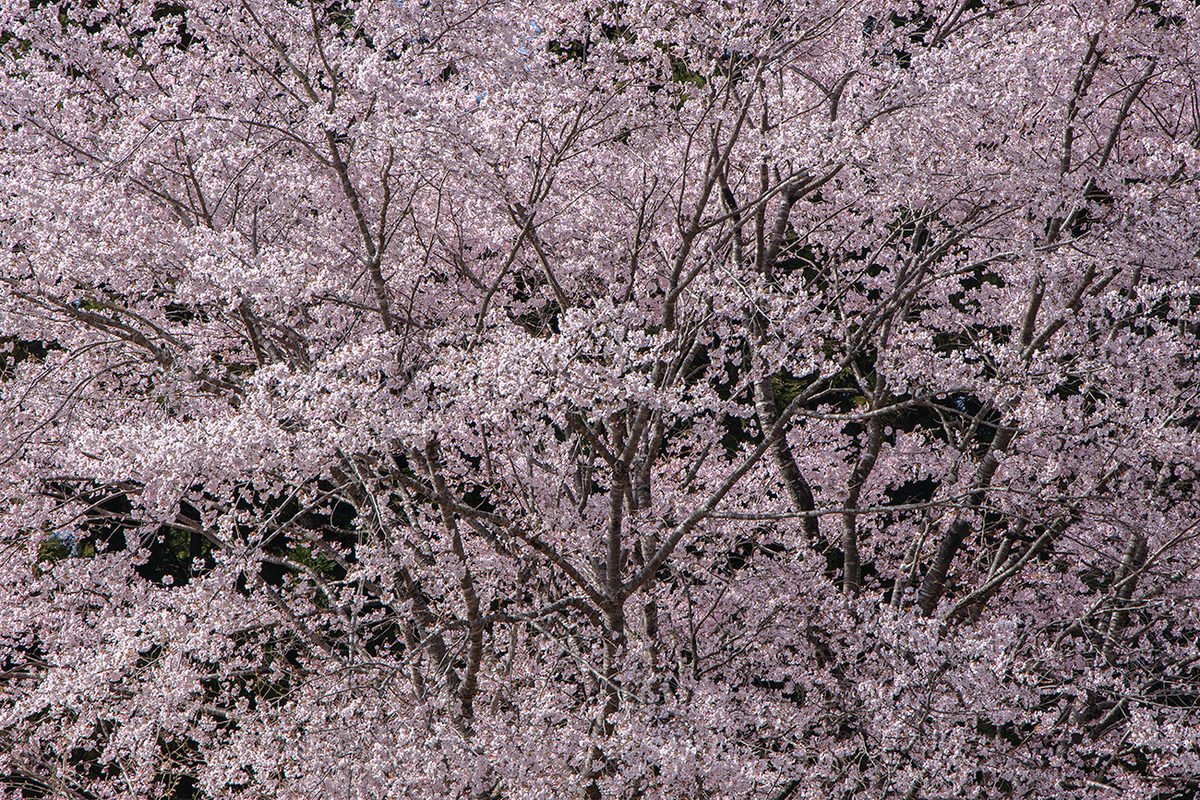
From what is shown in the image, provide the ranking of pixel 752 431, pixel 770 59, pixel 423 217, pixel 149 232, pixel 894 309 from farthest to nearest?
pixel 752 431 → pixel 423 217 → pixel 894 309 → pixel 149 232 → pixel 770 59

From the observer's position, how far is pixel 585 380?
488 cm

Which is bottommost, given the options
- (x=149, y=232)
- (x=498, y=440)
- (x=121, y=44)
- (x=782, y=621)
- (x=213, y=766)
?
(x=213, y=766)

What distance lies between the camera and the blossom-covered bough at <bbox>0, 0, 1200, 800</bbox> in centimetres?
556

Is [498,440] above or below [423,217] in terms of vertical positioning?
below

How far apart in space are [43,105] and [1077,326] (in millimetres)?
6950

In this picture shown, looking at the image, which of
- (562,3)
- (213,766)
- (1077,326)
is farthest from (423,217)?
(1077,326)

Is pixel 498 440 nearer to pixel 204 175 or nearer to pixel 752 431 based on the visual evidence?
pixel 204 175

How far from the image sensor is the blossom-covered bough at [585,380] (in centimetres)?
556

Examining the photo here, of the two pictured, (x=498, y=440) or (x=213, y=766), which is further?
(x=213, y=766)

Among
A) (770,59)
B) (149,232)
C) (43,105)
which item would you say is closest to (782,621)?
(770,59)

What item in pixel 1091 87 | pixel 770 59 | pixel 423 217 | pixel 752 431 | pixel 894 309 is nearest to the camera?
pixel 770 59

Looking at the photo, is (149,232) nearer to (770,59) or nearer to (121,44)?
(121,44)

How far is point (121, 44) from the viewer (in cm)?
682

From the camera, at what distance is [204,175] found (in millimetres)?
6809
